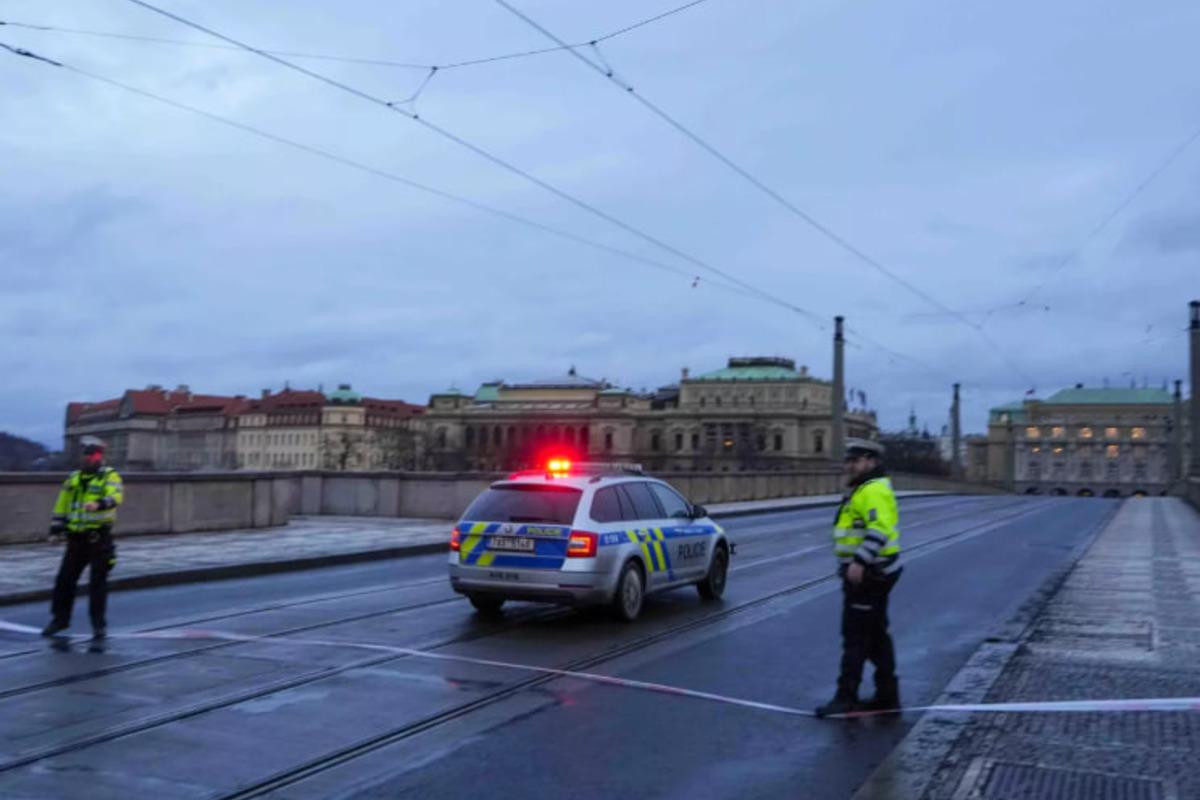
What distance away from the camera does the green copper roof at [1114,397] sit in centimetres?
16038

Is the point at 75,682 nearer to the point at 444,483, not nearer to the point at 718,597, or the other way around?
the point at 718,597

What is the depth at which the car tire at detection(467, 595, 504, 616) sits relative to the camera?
1213 cm

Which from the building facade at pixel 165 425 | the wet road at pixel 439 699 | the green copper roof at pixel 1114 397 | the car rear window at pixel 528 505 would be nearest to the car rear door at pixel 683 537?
the wet road at pixel 439 699

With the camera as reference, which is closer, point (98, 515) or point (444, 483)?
point (98, 515)

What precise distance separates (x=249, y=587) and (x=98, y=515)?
446 cm

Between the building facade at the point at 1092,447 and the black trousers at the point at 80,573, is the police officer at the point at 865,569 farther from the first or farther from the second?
the building facade at the point at 1092,447

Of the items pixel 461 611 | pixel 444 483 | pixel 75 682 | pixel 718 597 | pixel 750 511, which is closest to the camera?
pixel 75 682

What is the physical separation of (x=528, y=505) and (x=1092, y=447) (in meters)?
157

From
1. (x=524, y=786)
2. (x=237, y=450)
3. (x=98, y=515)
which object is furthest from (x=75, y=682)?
(x=237, y=450)

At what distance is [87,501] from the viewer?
1030 centimetres

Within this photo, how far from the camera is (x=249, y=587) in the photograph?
1462 centimetres

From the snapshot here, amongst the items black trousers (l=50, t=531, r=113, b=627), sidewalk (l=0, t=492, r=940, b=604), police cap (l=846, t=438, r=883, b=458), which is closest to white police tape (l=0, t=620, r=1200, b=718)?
black trousers (l=50, t=531, r=113, b=627)

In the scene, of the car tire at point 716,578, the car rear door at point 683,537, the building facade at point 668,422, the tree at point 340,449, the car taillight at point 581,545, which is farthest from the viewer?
the building facade at point 668,422

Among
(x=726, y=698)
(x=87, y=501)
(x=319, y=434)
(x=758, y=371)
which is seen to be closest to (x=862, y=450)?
(x=726, y=698)
